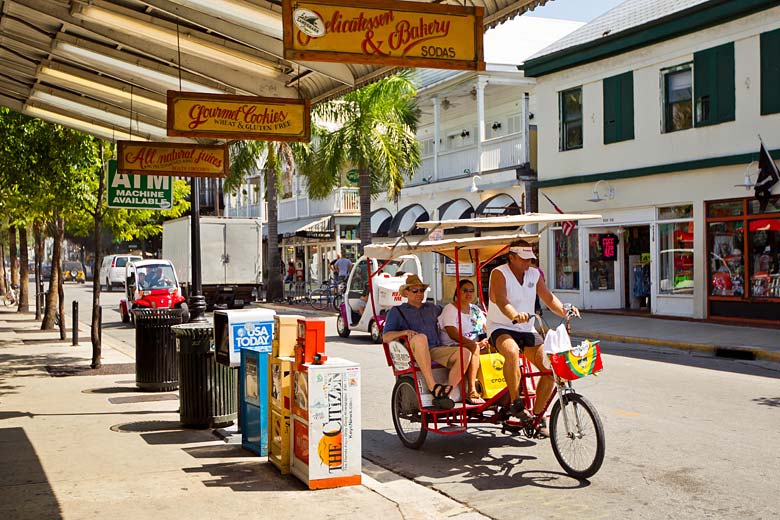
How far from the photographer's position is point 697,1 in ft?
68.5

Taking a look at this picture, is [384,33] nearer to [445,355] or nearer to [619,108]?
[445,355]

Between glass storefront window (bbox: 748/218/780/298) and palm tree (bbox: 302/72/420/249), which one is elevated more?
palm tree (bbox: 302/72/420/249)

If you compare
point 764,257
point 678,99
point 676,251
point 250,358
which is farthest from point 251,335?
point 678,99

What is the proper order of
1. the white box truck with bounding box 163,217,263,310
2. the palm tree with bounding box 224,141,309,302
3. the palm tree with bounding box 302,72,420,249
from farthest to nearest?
the palm tree with bounding box 224,141,309,302 → the white box truck with bounding box 163,217,263,310 → the palm tree with bounding box 302,72,420,249

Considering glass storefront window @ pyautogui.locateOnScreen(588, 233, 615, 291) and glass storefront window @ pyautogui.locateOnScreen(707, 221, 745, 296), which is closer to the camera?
glass storefront window @ pyautogui.locateOnScreen(707, 221, 745, 296)

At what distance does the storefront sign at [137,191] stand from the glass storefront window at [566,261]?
46.3 feet

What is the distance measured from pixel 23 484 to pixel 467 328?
13.4ft

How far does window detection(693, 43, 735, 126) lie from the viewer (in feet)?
64.8

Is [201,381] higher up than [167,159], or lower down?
lower down

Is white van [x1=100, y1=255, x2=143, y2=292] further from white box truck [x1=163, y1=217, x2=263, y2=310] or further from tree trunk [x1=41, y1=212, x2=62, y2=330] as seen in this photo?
tree trunk [x1=41, y1=212, x2=62, y2=330]

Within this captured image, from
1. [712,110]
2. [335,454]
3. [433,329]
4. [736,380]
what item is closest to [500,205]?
[712,110]

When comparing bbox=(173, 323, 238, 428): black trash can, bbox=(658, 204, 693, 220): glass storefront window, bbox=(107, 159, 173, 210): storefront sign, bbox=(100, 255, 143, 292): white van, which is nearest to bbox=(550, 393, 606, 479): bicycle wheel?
bbox=(173, 323, 238, 428): black trash can

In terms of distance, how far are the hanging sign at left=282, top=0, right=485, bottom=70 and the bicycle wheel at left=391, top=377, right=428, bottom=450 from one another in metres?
3.01

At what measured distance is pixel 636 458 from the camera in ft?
25.1
